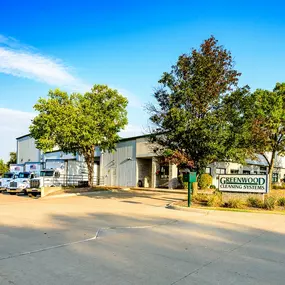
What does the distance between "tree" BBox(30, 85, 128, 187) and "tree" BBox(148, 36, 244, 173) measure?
40.6 feet

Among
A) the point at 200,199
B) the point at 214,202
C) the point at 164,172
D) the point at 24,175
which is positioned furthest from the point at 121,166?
the point at 214,202

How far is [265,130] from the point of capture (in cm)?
3081

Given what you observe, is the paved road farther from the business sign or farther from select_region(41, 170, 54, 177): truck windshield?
select_region(41, 170, 54, 177): truck windshield

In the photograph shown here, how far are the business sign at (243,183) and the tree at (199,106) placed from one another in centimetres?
124

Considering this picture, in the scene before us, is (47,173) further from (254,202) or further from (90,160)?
(254,202)

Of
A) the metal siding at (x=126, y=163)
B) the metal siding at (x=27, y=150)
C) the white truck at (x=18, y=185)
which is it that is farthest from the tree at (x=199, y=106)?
the metal siding at (x=27, y=150)

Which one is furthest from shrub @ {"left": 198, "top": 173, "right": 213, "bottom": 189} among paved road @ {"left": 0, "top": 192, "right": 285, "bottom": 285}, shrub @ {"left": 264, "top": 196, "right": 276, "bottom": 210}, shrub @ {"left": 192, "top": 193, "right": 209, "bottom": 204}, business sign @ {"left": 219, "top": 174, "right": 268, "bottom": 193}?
paved road @ {"left": 0, "top": 192, "right": 285, "bottom": 285}

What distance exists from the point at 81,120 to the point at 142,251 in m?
23.3

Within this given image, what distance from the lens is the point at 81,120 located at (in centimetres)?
2956

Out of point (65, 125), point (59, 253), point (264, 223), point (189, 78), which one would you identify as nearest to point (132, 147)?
point (65, 125)

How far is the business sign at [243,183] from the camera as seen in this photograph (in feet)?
54.4

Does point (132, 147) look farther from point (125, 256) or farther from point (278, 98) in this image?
point (125, 256)

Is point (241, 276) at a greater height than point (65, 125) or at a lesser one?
lesser

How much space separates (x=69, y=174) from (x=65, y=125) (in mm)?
7546
